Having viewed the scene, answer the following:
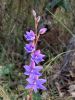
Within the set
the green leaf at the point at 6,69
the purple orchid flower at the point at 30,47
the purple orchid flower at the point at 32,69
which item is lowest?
the purple orchid flower at the point at 32,69

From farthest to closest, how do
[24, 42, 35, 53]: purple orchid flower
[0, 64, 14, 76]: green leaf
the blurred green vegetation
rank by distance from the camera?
the blurred green vegetation < [0, 64, 14, 76]: green leaf < [24, 42, 35, 53]: purple orchid flower

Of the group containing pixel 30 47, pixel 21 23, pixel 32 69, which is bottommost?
pixel 32 69

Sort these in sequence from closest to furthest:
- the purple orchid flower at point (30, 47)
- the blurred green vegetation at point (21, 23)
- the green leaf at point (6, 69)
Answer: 1. the purple orchid flower at point (30, 47)
2. the green leaf at point (6, 69)
3. the blurred green vegetation at point (21, 23)

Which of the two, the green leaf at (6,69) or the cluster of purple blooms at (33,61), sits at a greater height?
the green leaf at (6,69)

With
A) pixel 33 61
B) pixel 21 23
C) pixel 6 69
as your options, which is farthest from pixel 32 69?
pixel 21 23

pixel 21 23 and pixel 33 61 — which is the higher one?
pixel 21 23

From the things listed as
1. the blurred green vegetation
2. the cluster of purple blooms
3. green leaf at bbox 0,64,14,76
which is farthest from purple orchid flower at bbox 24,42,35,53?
the blurred green vegetation

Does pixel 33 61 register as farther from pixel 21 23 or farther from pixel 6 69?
pixel 21 23

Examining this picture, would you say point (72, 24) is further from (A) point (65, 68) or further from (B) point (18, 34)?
(A) point (65, 68)

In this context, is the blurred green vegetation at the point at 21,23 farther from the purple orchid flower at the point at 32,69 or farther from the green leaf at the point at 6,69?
the purple orchid flower at the point at 32,69

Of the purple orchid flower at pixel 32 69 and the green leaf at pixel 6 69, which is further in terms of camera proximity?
the green leaf at pixel 6 69

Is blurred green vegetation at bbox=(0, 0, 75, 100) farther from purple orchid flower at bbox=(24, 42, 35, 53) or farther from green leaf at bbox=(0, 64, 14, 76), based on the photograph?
purple orchid flower at bbox=(24, 42, 35, 53)

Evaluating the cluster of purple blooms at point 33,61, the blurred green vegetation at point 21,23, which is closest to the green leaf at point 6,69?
the blurred green vegetation at point 21,23
